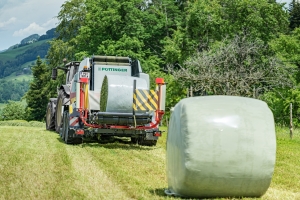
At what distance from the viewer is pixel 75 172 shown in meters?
10.7

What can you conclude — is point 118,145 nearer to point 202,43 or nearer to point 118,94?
point 118,94

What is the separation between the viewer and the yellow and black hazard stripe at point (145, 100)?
15688 millimetres

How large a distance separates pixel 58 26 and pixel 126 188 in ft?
A: 159

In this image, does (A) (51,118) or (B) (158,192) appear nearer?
(B) (158,192)

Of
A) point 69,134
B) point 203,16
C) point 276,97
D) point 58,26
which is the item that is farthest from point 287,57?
point 69,134

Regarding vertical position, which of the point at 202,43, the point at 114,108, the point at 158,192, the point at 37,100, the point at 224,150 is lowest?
the point at 37,100

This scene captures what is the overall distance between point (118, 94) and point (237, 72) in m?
19.5

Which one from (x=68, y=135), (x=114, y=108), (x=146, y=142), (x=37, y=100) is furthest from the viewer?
(x=37, y=100)

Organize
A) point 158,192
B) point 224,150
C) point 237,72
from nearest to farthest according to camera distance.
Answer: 1. point 224,150
2. point 158,192
3. point 237,72

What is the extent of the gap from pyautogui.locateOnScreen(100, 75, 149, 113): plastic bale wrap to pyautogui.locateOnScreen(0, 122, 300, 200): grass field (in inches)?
44.9

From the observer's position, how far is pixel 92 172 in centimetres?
1079

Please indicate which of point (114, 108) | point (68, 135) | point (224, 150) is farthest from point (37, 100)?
point (224, 150)

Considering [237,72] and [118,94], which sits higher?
[237,72]

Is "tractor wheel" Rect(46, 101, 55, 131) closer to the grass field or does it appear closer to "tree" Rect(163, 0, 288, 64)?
the grass field
